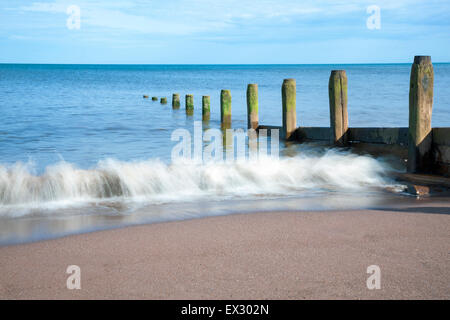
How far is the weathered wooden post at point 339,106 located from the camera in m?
8.50

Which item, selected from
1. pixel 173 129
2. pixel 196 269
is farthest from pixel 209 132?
pixel 196 269

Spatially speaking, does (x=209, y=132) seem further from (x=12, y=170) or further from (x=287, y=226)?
(x=287, y=226)

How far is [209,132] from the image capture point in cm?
1359

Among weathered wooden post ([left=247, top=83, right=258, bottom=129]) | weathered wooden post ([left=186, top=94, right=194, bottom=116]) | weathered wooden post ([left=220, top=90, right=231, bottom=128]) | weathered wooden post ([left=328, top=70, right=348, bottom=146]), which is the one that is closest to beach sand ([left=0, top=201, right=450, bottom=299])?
weathered wooden post ([left=328, top=70, right=348, bottom=146])

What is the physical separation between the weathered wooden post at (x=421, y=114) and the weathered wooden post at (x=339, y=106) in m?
2.09

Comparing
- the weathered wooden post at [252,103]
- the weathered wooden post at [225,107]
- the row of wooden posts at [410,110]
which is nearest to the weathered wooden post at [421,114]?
the row of wooden posts at [410,110]

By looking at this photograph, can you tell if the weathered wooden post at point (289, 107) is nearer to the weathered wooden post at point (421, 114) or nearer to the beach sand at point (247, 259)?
the weathered wooden post at point (421, 114)

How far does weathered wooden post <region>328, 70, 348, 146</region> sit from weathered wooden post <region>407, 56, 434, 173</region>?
2.09 m

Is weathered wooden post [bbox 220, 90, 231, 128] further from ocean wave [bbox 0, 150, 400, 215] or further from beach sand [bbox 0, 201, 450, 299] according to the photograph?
beach sand [bbox 0, 201, 450, 299]

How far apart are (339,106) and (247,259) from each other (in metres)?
5.68

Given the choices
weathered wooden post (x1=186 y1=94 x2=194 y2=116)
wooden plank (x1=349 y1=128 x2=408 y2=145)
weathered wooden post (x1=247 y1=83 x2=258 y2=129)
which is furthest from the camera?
weathered wooden post (x1=186 y1=94 x2=194 y2=116)

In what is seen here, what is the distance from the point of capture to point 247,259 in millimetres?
3447

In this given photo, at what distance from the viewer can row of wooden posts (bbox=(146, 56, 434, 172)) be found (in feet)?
20.6
